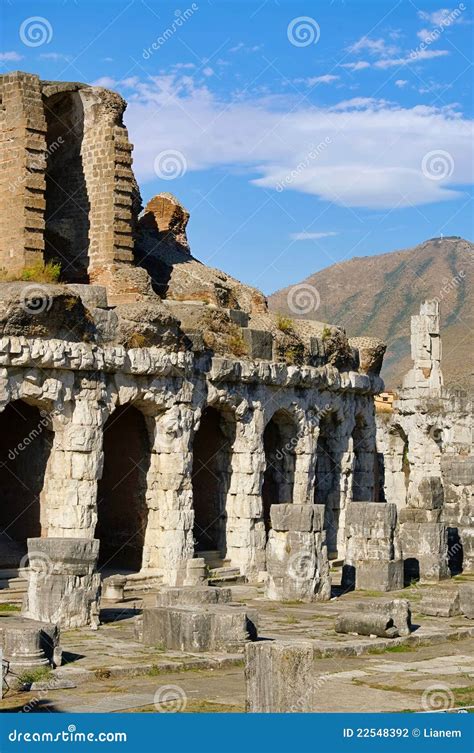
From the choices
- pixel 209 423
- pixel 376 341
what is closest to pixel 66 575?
pixel 209 423

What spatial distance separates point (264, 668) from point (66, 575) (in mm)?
7005

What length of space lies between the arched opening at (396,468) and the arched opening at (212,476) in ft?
33.7

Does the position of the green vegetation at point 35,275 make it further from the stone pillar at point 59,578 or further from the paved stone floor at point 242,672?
the stone pillar at point 59,578

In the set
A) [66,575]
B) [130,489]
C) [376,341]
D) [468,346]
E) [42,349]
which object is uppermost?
[468,346]

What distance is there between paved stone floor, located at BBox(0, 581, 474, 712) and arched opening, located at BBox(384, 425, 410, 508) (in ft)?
54.0

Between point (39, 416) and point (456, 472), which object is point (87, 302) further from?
point (456, 472)

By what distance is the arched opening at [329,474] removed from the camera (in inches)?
1163

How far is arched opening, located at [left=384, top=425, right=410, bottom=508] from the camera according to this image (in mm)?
36031

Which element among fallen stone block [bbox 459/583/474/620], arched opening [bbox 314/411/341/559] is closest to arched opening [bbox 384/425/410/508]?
arched opening [bbox 314/411/341/559]

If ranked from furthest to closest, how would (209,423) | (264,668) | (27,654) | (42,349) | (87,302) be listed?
(209,423) < (87,302) < (42,349) < (27,654) < (264,668)

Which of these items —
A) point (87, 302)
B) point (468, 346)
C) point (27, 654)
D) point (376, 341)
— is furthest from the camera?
point (468, 346)

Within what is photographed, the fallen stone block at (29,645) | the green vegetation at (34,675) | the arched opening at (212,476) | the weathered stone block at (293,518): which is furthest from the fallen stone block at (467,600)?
the green vegetation at (34,675)

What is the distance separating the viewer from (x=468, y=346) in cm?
8488

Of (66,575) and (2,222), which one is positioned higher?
(2,222)
